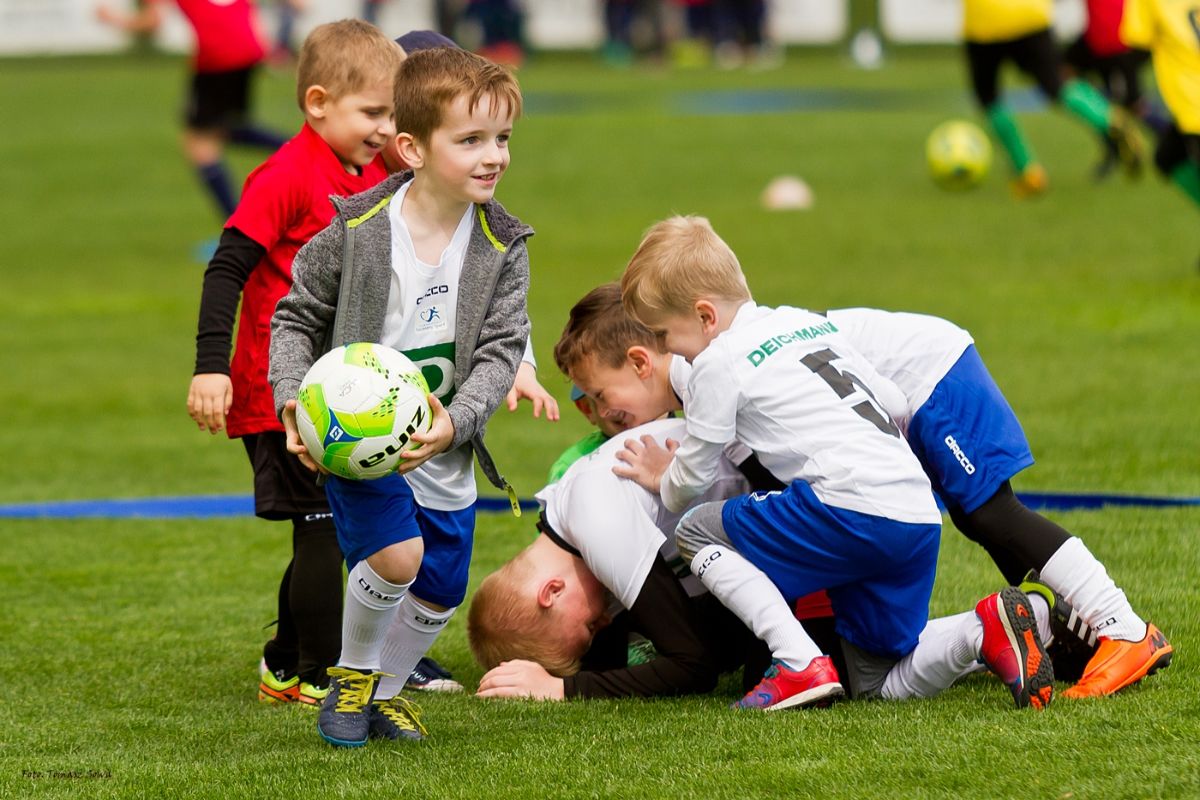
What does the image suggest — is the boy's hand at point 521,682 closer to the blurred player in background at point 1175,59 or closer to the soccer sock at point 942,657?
the soccer sock at point 942,657

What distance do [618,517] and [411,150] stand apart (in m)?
1.00

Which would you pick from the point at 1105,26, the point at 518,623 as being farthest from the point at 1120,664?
the point at 1105,26

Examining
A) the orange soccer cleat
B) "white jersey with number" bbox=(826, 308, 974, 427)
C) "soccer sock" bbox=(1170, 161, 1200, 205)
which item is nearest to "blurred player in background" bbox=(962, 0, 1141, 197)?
"soccer sock" bbox=(1170, 161, 1200, 205)

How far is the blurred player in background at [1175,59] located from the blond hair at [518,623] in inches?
253

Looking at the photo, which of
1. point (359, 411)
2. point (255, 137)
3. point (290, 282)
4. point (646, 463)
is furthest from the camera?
point (255, 137)

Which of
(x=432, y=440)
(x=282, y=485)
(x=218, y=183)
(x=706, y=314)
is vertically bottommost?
(x=218, y=183)

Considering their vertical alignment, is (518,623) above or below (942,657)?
below

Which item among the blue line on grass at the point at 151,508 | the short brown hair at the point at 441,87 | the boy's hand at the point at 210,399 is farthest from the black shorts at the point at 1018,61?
the boy's hand at the point at 210,399

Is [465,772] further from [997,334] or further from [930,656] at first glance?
[997,334]

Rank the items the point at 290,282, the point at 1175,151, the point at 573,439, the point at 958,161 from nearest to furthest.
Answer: the point at 290,282
the point at 573,439
the point at 1175,151
the point at 958,161

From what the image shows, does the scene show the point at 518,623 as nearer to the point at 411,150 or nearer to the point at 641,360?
the point at 641,360

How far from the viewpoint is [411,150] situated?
12.5ft

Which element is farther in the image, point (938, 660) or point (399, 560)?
point (938, 660)

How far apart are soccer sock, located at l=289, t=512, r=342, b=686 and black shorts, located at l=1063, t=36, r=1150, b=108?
11802mm
